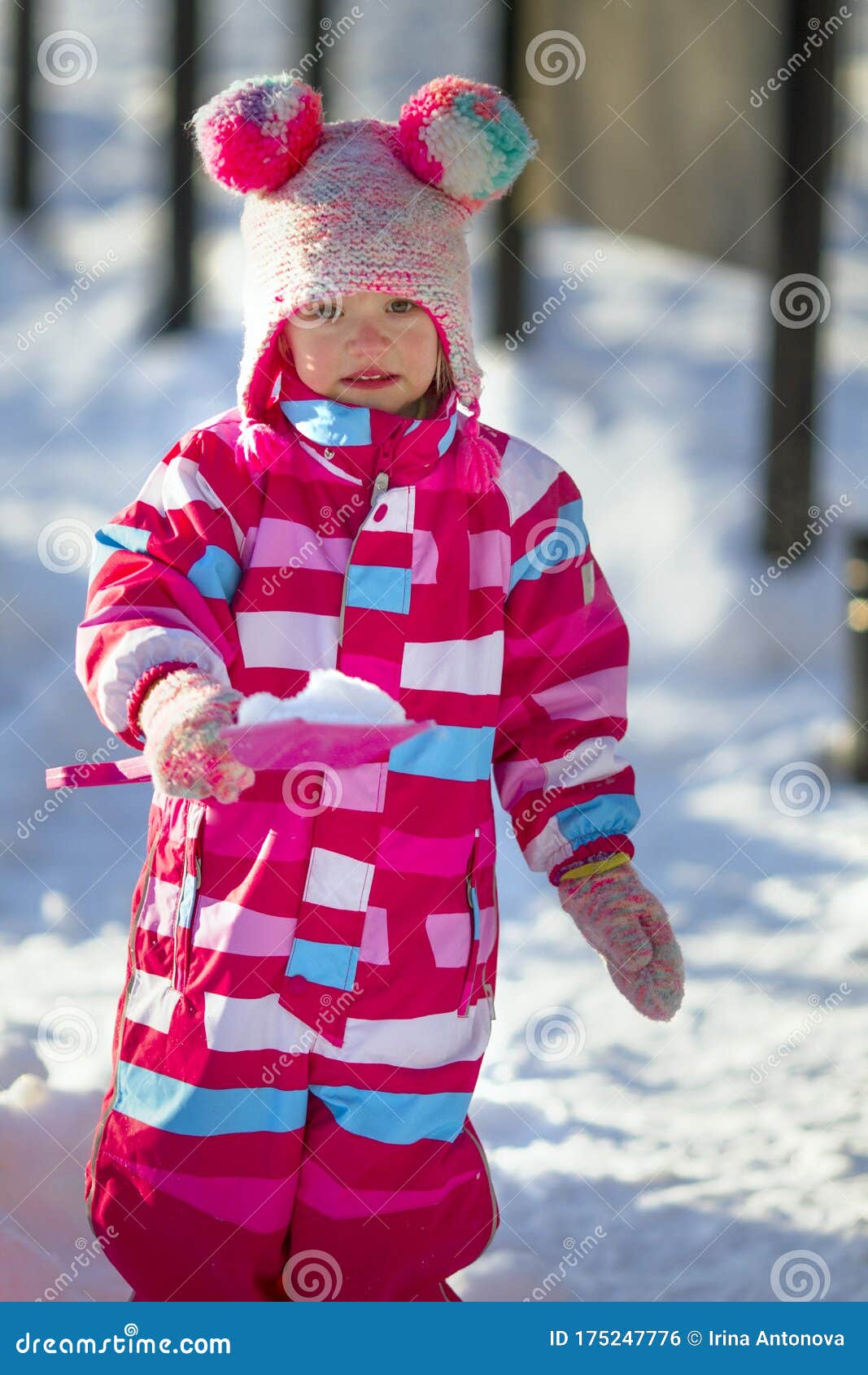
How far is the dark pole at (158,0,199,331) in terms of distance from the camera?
6.85 metres

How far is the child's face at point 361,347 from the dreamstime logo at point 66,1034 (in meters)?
1.42

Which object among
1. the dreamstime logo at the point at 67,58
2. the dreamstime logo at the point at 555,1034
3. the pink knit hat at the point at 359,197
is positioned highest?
the dreamstime logo at the point at 67,58

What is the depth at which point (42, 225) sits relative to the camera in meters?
9.31

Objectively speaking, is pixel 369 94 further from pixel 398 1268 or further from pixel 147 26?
pixel 398 1268

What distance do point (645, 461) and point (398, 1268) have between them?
4.78 meters

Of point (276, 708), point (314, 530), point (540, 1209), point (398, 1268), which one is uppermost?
point (314, 530)
